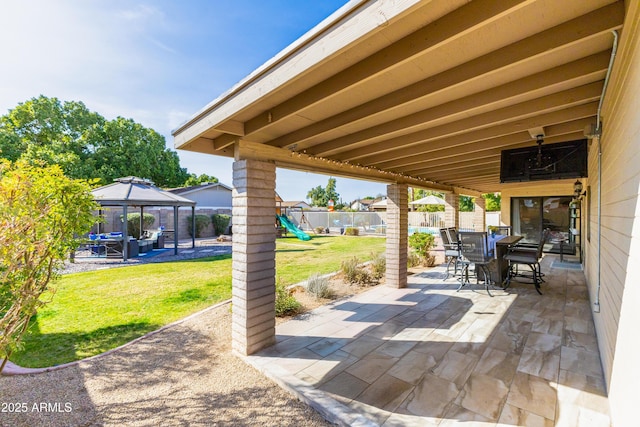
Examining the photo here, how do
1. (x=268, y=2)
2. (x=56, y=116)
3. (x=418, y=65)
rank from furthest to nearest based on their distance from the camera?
(x=56, y=116) < (x=268, y=2) < (x=418, y=65)

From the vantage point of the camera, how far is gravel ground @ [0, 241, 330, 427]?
2223 mm

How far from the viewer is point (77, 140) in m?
19.0

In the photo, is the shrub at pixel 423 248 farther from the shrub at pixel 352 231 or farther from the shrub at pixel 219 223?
the shrub at pixel 219 223

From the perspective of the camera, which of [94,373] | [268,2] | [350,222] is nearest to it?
[94,373]

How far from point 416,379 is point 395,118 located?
8.44 feet

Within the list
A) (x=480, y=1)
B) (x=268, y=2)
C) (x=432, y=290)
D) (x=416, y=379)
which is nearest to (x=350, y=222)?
(x=432, y=290)

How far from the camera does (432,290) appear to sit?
562 centimetres

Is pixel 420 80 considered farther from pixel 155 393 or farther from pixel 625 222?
pixel 155 393

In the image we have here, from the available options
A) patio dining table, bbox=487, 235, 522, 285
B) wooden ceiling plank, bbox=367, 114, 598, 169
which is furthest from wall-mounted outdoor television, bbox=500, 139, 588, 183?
patio dining table, bbox=487, 235, 522, 285

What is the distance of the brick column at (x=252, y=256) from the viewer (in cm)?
314

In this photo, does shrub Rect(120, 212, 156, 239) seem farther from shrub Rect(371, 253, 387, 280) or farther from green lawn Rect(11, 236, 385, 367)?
shrub Rect(371, 253, 387, 280)

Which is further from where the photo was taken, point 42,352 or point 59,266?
point 42,352

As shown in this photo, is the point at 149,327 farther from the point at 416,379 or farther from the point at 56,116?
the point at 56,116

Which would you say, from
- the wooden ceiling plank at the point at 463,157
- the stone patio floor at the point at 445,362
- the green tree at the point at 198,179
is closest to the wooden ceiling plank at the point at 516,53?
the wooden ceiling plank at the point at 463,157
